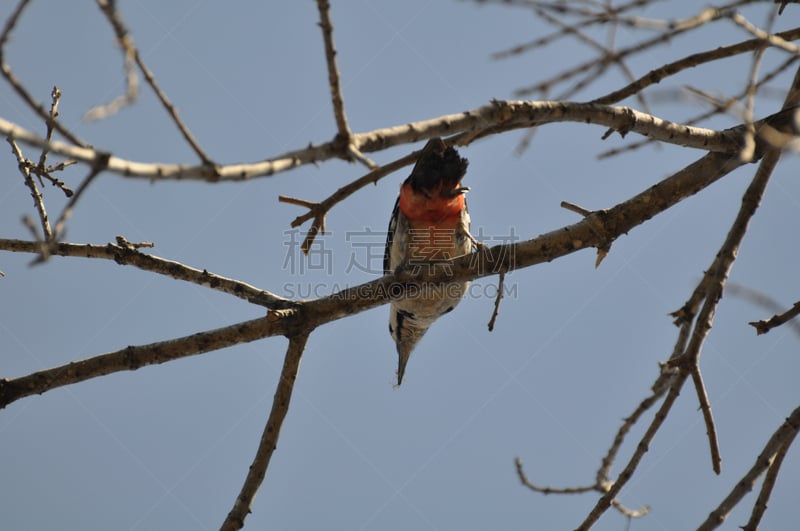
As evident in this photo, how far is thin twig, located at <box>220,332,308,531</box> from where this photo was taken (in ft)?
10.9

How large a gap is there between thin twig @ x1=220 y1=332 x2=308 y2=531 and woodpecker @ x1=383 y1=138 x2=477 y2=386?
1.38m

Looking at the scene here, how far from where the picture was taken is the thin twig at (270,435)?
10.9 ft

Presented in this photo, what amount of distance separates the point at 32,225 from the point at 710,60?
291 centimetres

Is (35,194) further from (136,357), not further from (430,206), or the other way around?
(430,206)

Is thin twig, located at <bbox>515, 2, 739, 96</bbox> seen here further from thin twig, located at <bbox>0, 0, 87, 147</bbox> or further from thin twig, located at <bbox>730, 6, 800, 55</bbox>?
thin twig, located at <bbox>0, 0, 87, 147</bbox>

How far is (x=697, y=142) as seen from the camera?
333cm

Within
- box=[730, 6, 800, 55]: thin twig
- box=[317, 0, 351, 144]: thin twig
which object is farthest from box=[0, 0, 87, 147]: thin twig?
box=[730, 6, 800, 55]: thin twig

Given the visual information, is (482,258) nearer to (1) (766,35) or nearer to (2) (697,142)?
(2) (697,142)

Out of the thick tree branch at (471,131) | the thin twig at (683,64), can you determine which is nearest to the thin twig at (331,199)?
the thick tree branch at (471,131)

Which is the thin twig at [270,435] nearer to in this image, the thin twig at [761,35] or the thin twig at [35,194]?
the thin twig at [35,194]

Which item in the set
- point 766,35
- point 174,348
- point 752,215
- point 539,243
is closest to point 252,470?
point 174,348

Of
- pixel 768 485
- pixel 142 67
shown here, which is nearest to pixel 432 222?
pixel 768 485

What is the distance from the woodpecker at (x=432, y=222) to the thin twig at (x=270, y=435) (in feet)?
4.53

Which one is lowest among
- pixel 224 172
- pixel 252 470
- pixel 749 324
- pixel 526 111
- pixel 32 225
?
pixel 252 470
